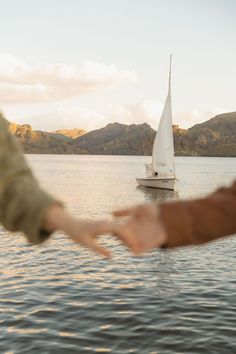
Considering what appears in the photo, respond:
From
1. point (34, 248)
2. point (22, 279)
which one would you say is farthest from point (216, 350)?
point (34, 248)

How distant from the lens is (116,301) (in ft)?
58.7

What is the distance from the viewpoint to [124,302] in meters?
17.8

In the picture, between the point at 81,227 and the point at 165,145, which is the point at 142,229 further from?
the point at 165,145

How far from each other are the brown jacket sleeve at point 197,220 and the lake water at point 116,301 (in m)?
12.6

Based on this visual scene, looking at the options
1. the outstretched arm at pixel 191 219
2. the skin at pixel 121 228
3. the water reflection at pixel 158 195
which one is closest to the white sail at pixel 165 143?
the water reflection at pixel 158 195

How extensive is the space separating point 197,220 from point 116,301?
16.7 metres

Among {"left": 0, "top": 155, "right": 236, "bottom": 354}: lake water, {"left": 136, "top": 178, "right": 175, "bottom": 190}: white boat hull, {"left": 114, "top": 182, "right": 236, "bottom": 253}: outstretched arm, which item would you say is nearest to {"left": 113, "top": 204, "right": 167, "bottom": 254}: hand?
{"left": 114, "top": 182, "right": 236, "bottom": 253}: outstretched arm

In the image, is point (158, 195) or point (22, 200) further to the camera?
point (158, 195)

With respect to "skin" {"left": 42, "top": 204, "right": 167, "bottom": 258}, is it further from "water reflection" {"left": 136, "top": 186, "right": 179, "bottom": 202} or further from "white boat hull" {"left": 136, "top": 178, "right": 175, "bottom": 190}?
"white boat hull" {"left": 136, "top": 178, "right": 175, "bottom": 190}

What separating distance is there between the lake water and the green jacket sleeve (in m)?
12.6

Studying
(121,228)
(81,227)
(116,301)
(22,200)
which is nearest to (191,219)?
(121,228)

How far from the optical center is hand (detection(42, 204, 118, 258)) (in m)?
1.65

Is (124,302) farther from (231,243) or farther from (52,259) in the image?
(231,243)

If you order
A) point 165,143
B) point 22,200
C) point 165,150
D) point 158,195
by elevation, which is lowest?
point 158,195
